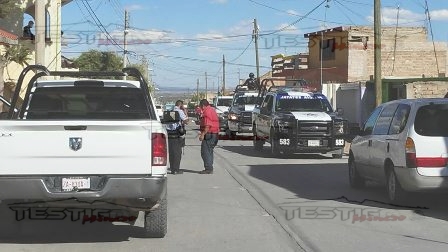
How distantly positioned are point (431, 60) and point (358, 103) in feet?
53.2

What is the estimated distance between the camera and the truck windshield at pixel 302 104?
2066cm

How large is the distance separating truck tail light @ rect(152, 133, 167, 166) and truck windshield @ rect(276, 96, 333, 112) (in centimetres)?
1377

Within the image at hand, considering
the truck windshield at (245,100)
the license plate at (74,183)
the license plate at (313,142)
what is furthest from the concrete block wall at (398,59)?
the license plate at (74,183)

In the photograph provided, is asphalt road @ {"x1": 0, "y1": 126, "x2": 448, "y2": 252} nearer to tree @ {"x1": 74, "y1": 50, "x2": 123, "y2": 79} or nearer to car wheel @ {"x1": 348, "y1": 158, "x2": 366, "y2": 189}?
car wheel @ {"x1": 348, "y1": 158, "x2": 366, "y2": 189}

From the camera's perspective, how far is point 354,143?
13.0 metres

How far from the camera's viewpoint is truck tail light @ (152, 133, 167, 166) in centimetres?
712

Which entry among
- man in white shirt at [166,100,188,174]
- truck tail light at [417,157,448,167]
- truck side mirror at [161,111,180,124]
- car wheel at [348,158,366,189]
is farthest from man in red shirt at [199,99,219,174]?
truck tail light at [417,157,448,167]

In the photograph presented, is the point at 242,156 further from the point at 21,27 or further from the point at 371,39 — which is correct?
the point at 371,39

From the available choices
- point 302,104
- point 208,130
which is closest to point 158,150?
point 208,130

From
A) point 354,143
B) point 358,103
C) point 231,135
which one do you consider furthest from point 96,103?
point 358,103

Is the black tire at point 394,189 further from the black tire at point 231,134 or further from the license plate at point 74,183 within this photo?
the black tire at point 231,134

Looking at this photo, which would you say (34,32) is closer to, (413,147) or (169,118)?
(169,118)

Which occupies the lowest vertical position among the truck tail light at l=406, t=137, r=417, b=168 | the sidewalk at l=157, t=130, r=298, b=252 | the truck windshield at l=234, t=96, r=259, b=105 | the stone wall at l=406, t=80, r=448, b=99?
the sidewalk at l=157, t=130, r=298, b=252

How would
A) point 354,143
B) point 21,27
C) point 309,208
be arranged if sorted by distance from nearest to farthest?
point 309,208 → point 354,143 → point 21,27
